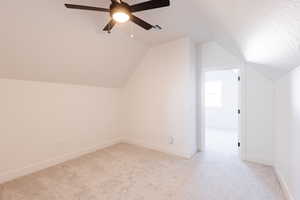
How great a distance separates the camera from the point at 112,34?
9.52 ft

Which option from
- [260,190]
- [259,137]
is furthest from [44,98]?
[259,137]

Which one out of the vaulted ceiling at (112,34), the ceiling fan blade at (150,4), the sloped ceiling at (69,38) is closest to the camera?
the vaulted ceiling at (112,34)

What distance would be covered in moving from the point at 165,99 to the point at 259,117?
1.93m

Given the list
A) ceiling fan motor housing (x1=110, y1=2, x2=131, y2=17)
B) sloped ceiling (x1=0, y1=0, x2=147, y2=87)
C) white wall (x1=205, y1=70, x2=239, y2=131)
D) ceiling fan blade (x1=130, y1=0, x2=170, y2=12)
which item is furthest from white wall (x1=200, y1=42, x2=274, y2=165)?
white wall (x1=205, y1=70, x2=239, y2=131)

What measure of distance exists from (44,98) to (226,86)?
6.30m

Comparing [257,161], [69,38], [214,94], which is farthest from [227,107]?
[69,38]

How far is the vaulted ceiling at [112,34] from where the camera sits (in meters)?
1.17

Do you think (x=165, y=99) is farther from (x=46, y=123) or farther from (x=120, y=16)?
(x=46, y=123)

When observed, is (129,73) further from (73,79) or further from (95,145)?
(95,145)

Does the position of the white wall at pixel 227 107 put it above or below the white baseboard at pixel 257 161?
above

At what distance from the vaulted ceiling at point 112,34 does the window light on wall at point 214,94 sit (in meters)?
3.64

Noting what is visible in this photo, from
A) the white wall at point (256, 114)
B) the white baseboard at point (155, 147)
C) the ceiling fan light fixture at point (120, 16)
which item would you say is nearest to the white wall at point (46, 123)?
the white baseboard at point (155, 147)

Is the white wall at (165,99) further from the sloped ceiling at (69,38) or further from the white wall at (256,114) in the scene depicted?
the white wall at (256,114)

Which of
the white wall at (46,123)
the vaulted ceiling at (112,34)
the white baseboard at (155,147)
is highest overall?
the vaulted ceiling at (112,34)
